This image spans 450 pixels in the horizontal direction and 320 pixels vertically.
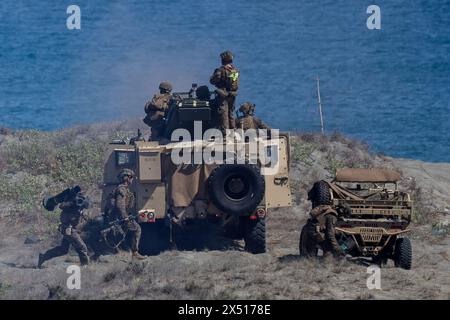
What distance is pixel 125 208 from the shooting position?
61.2 feet

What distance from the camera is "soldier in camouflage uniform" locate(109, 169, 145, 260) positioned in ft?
60.8

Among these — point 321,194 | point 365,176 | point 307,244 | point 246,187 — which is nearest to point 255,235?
point 246,187

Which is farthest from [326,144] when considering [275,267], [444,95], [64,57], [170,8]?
[170,8]

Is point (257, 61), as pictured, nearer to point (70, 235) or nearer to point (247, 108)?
point (247, 108)

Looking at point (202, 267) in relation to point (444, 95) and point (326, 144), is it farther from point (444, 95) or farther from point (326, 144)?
point (444, 95)

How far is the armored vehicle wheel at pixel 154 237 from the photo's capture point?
65.3ft

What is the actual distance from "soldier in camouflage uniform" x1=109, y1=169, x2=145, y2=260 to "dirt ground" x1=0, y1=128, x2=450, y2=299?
36cm

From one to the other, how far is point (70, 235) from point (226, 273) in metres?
3.57

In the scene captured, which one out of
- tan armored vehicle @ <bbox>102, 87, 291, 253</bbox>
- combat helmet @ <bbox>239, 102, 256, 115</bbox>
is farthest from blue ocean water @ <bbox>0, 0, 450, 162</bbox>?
tan armored vehicle @ <bbox>102, 87, 291, 253</bbox>

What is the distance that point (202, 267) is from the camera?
16812mm

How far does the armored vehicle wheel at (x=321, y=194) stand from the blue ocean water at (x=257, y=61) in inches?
785

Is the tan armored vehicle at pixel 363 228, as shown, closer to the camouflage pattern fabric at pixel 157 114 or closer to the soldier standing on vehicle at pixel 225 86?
the soldier standing on vehicle at pixel 225 86

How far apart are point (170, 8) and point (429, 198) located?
50.0 metres

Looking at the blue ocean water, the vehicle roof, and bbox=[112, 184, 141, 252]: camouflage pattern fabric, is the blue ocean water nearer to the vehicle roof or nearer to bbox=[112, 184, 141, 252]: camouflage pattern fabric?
bbox=[112, 184, 141, 252]: camouflage pattern fabric
